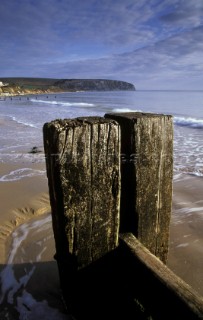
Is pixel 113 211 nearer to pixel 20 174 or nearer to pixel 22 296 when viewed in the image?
pixel 22 296

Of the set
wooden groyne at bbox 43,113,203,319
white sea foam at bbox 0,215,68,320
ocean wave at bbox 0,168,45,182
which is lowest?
ocean wave at bbox 0,168,45,182

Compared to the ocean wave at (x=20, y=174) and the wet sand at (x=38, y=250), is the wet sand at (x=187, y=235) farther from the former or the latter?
the ocean wave at (x=20, y=174)

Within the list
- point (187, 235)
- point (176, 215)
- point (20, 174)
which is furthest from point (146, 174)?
point (20, 174)

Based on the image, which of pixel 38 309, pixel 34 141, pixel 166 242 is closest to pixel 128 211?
pixel 166 242

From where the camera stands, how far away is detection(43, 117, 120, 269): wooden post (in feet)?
5.03

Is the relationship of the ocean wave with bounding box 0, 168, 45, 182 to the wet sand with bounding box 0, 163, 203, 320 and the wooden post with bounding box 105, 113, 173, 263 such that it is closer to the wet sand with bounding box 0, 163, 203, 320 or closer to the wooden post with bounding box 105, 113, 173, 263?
the wet sand with bounding box 0, 163, 203, 320

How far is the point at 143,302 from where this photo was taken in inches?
60.7

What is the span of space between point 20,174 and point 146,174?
187 inches

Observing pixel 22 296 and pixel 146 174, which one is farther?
pixel 22 296

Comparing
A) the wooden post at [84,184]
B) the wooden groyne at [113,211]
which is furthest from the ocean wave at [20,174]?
the wooden post at [84,184]

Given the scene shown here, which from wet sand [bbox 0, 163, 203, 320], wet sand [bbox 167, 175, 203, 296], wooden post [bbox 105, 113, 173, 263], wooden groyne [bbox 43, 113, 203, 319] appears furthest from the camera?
wet sand [bbox 167, 175, 203, 296]

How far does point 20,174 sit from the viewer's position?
611 cm

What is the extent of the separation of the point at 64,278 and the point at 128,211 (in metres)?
0.66

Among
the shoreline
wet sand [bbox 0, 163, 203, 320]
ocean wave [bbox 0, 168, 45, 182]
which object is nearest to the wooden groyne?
wet sand [bbox 0, 163, 203, 320]
